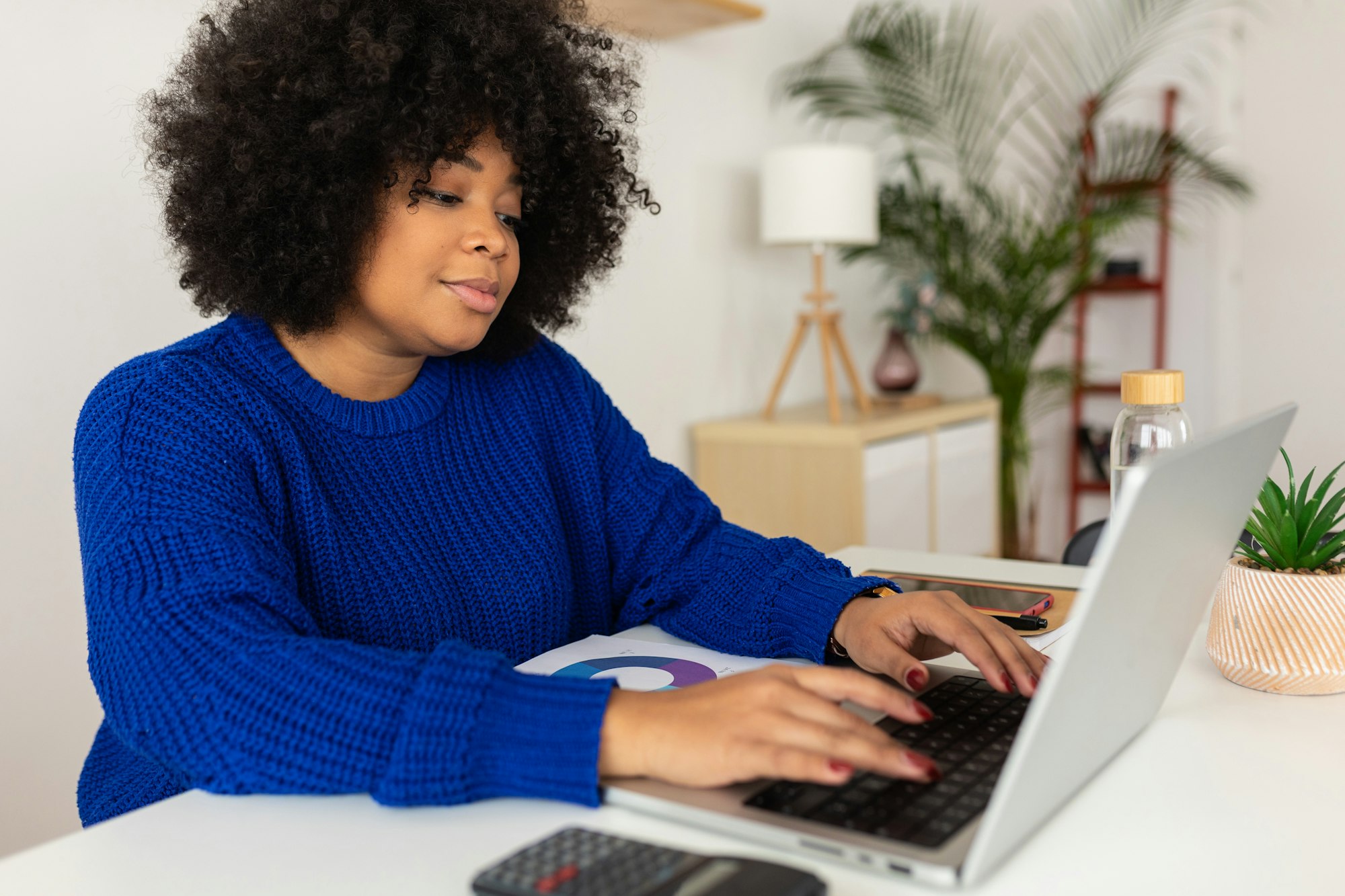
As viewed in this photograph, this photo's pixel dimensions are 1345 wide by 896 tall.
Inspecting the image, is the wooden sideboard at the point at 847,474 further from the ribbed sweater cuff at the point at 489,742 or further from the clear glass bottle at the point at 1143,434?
the ribbed sweater cuff at the point at 489,742

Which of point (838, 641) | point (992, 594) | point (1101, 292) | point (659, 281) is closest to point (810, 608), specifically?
point (838, 641)

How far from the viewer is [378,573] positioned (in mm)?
1116

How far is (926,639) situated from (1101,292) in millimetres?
3584

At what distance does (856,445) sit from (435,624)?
1.80 m

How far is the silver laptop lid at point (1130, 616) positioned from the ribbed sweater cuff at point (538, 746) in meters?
0.24

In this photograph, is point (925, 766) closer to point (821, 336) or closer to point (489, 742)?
point (489, 742)

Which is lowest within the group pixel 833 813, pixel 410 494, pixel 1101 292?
pixel 833 813

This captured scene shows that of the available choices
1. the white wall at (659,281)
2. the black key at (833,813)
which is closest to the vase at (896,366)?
the white wall at (659,281)

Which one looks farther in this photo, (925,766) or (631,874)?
(925,766)

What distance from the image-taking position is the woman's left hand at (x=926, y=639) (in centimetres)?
92

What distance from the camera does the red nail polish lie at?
2.30 feet

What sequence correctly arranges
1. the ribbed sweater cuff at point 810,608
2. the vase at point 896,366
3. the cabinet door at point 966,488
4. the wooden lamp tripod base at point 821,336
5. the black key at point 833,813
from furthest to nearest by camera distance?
the vase at point 896,366 → the cabinet door at point 966,488 → the wooden lamp tripod base at point 821,336 → the ribbed sweater cuff at point 810,608 → the black key at point 833,813

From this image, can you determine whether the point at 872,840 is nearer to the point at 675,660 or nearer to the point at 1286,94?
the point at 675,660

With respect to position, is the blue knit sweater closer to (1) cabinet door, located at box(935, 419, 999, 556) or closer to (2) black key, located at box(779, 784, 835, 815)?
(2) black key, located at box(779, 784, 835, 815)
